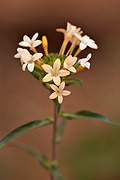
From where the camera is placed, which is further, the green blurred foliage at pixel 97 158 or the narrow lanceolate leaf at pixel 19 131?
the green blurred foliage at pixel 97 158

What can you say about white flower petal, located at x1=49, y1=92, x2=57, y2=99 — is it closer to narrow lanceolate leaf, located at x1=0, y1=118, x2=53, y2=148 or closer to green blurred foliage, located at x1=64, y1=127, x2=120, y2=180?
narrow lanceolate leaf, located at x1=0, y1=118, x2=53, y2=148

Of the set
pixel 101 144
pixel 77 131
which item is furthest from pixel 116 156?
pixel 77 131

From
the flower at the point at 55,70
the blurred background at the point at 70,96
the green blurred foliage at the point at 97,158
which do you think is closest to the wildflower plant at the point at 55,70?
the flower at the point at 55,70

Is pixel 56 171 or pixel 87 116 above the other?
pixel 87 116

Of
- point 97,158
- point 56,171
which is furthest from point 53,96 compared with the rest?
point 97,158

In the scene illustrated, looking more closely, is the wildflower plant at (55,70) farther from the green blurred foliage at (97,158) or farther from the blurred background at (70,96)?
the blurred background at (70,96)

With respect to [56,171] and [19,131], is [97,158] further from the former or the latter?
[19,131]

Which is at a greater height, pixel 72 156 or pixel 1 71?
pixel 1 71

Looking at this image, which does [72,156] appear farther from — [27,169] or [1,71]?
[1,71]

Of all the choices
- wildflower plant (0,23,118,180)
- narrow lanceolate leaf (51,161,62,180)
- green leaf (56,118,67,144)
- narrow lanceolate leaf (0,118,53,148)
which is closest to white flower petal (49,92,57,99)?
wildflower plant (0,23,118,180)
